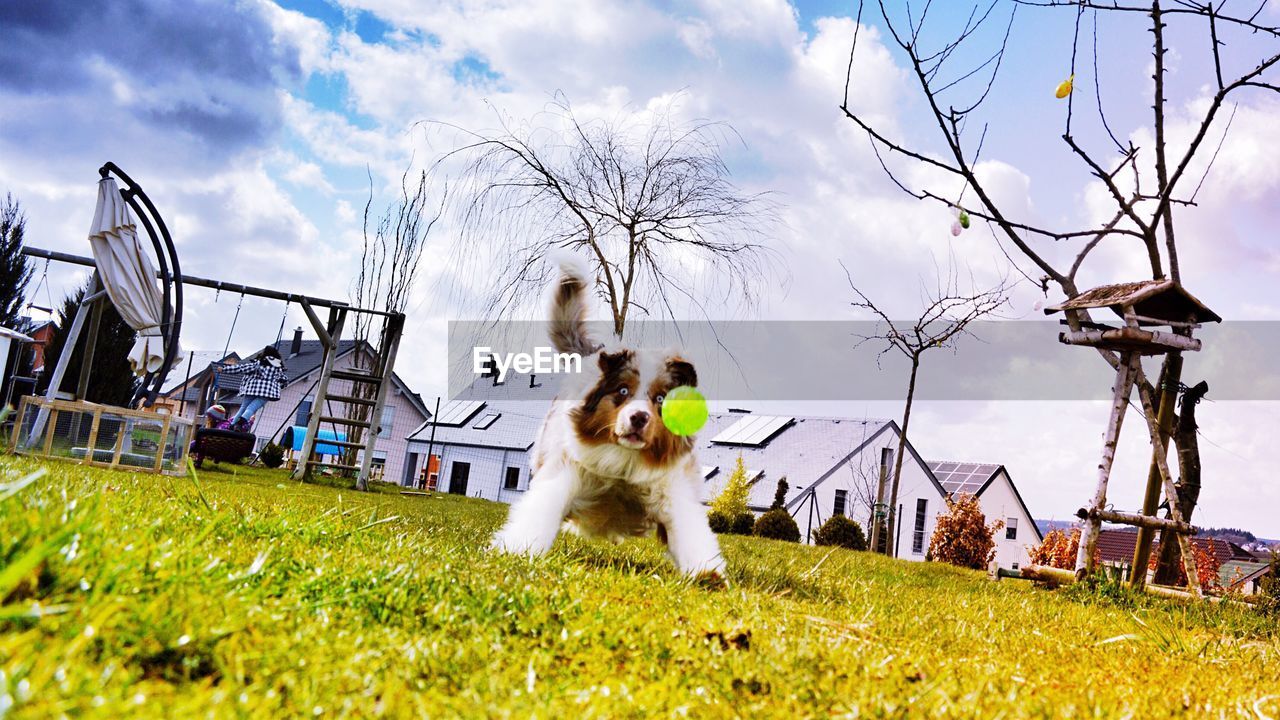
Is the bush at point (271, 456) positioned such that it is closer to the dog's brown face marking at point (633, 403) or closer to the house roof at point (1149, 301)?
the house roof at point (1149, 301)

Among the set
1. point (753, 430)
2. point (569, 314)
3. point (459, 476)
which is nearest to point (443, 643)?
point (569, 314)

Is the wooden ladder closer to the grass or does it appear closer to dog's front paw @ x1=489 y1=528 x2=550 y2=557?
dog's front paw @ x1=489 y1=528 x2=550 y2=557

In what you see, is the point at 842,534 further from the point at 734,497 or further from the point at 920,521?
the point at 920,521

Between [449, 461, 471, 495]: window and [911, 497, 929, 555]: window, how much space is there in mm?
17140

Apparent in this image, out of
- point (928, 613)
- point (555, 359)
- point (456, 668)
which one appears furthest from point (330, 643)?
point (928, 613)

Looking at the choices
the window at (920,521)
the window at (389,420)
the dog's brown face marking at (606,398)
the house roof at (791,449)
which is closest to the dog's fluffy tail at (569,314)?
the dog's brown face marking at (606,398)

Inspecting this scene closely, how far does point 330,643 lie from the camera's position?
1.57 m

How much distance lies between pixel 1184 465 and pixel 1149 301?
1496mm

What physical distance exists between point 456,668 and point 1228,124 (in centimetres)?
782

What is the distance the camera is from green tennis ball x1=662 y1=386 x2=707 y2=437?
3047mm

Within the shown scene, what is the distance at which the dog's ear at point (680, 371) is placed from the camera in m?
3.06

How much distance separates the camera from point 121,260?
27.0 ft

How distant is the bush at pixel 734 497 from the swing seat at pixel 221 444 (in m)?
7.64

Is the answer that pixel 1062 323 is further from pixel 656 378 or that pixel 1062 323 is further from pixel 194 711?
pixel 194 711
